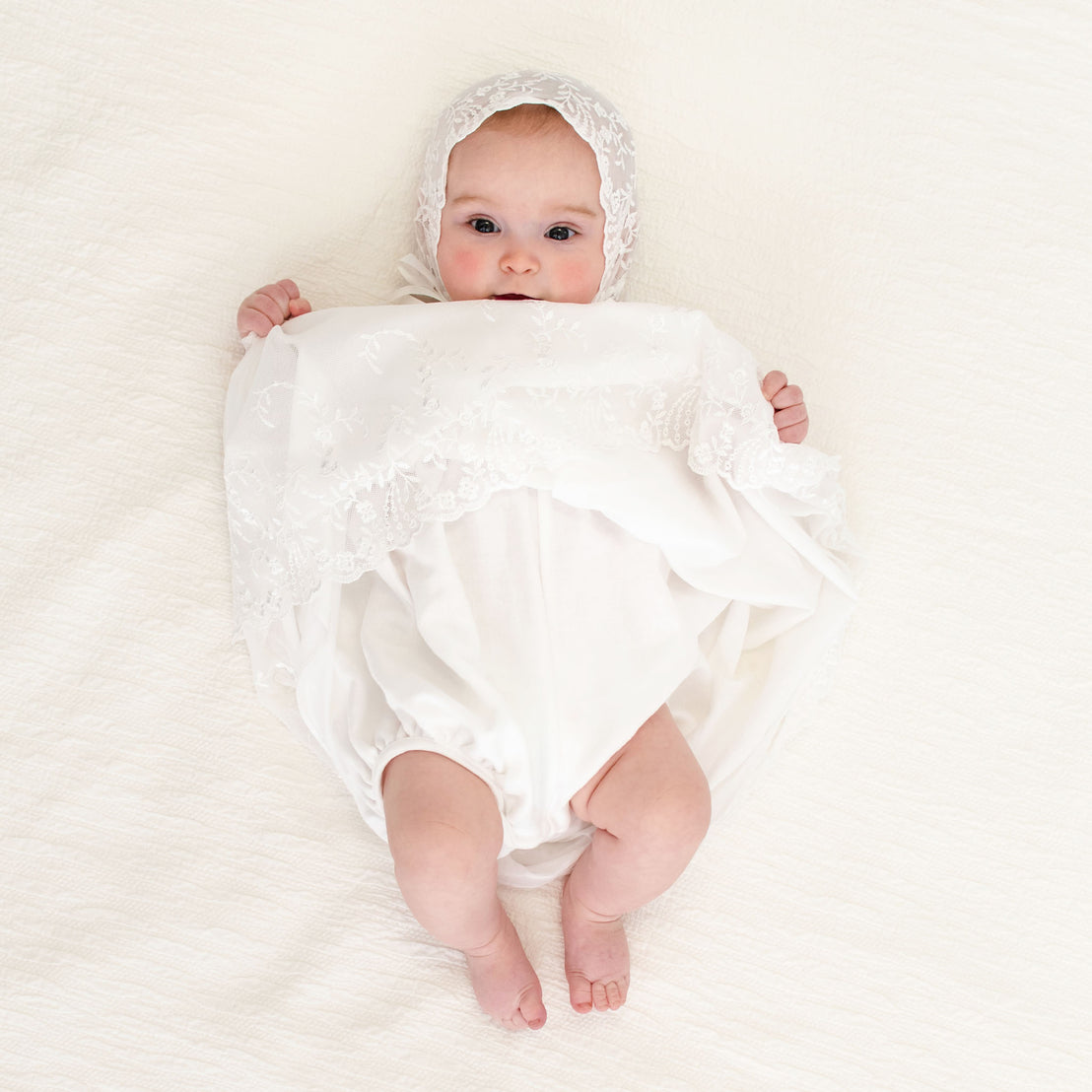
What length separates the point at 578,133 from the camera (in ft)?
5.85

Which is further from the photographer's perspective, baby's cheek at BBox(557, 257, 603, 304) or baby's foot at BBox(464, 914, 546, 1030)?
baby's cheek at BBox(557, 257, 603, 304)

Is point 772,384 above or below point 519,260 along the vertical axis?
below

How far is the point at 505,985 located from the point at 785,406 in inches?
35.1

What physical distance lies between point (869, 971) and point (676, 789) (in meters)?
0.41

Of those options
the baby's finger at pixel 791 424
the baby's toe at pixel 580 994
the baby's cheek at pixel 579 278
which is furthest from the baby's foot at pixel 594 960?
the baby's cheek at pixel 579 278

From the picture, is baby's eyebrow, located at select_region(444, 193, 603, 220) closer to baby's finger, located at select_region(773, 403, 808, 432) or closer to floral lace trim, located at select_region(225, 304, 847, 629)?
floral lace trim, located at select_region(225, 304, 847, 629)

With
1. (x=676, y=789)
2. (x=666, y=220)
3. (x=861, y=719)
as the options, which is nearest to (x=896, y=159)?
(x=666, y=220)

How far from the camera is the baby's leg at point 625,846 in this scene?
1.55 metres

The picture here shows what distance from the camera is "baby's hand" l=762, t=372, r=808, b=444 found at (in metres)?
1.72

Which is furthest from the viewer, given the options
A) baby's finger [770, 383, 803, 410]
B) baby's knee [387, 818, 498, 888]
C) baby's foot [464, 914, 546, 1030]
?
baby's finger [770, 383, 803, 410]

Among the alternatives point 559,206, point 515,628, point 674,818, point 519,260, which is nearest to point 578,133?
point 559,206

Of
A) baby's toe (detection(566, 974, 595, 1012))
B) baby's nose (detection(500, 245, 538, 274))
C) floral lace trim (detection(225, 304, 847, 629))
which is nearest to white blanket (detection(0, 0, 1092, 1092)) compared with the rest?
baby's toe (detection(566, 974, 595, 1012))

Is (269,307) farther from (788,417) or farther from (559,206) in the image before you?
(788,417)

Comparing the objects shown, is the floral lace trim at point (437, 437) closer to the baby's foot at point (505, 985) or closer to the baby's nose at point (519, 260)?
Answer: the baby's nose at point (519, 260)
